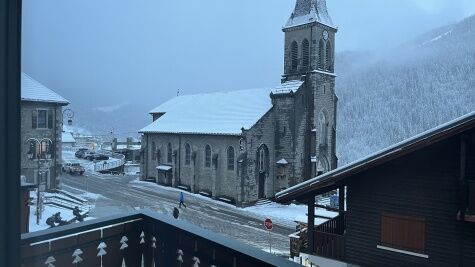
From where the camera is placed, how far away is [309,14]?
15289 mm

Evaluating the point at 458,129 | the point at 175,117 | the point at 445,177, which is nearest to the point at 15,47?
the point at 458,129

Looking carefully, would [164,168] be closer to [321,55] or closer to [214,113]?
[214,113]

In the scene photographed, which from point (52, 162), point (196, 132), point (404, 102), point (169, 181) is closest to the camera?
point (52, 162)

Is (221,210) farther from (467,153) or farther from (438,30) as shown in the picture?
(438,30)

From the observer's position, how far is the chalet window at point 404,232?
464cm

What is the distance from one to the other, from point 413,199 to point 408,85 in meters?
1.92

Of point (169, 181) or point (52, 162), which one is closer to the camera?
point (52, 162)

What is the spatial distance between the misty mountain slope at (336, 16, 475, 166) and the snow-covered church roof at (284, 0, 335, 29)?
1205 centimetres

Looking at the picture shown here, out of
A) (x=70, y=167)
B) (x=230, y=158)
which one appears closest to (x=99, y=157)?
(x=70, y=167)

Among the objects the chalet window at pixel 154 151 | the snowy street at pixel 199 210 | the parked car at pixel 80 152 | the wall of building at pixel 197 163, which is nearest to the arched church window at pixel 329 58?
the wall of building at pixel 197 163

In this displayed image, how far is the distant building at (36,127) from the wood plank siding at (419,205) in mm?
3834

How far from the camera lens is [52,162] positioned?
2.40 metres

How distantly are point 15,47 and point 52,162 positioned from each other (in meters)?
1.60

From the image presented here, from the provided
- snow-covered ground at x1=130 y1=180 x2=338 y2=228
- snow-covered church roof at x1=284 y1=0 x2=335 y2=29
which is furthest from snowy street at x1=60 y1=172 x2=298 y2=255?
snow-covered church roof at x1=284 y1=0 x2=335 y2=29
